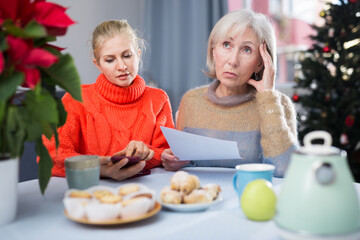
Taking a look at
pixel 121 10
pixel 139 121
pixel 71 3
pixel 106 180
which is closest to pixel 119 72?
pixel 139 121

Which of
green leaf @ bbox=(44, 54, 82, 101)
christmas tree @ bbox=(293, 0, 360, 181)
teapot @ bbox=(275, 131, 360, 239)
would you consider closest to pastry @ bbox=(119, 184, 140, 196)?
green leaf @ bbox=(44, 54, 82, 101)

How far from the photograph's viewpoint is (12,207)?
2.61ft

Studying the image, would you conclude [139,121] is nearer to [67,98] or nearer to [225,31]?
[67,98]

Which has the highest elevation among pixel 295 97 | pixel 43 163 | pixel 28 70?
pixel 28 70

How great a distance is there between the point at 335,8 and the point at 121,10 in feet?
6.60

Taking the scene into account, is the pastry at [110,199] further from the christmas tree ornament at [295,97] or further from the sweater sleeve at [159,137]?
the christmas tree ornament at [295,97]

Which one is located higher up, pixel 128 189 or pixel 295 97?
pixel 128 189

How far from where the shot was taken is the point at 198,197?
2.74ft

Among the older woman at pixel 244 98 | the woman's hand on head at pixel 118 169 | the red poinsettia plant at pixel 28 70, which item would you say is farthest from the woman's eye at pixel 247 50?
the red poinsettia plant at pixel 28 70

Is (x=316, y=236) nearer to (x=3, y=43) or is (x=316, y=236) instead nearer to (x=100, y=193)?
(x=100, y=193)

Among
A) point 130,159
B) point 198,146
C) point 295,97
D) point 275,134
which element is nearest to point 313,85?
point 295,97

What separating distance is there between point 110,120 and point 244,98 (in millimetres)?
538

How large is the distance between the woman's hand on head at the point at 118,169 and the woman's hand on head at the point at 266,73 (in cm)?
60

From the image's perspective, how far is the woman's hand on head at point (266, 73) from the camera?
4.81 feet
